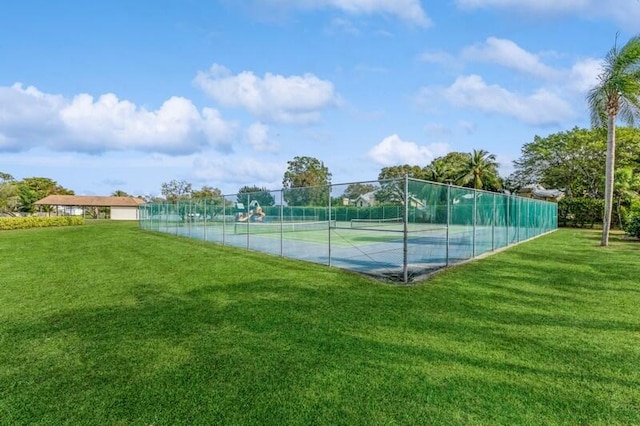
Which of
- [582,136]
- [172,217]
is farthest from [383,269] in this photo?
[582,136]

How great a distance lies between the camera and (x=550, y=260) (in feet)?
30.6

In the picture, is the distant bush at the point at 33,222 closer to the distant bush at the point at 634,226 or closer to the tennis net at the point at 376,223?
the tennis net at the point at 376,223

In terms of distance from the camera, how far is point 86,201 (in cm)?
5009

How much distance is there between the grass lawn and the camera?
2578 millimetres

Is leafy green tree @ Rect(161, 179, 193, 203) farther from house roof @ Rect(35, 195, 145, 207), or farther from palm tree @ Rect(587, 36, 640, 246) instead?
palm tree @ Rect(587, 36, 640, 246)

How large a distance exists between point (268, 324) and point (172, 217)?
1599cm

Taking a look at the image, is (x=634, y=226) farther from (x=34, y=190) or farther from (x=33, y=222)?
(x=34, y=190)

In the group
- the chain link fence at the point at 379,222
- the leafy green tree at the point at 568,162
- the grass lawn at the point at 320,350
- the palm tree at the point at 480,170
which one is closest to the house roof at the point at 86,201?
the chain link fence at the point at 379,222

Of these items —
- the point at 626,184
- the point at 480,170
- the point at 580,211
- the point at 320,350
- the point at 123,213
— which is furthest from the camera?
the point at 123,213

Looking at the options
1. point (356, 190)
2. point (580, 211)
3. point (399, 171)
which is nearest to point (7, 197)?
point (356, 190)

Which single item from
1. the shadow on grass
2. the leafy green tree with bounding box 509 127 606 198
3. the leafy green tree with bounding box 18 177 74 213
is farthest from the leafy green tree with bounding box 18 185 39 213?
the leafy green tree with bounding box 509 127 606 198

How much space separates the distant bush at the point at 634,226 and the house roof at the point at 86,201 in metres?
50.8

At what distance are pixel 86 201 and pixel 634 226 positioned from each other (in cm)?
Answer: 5796

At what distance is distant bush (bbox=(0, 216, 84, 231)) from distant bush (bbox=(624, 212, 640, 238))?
38.4m
